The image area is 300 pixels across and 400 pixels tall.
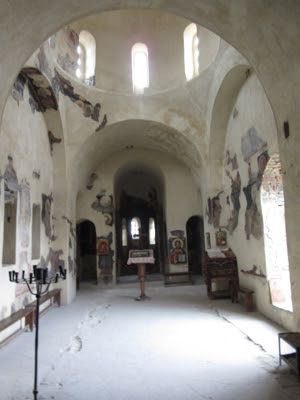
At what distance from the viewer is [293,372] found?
4.33 m

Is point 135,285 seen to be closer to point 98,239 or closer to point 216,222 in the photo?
point 98,239

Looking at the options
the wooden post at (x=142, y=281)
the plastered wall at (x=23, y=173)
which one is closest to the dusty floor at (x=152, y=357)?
the plastered wall at (x=23, y=173)

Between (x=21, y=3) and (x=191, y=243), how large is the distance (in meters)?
16.5

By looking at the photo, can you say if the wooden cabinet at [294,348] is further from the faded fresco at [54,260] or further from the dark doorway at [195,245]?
the dark doorway at [195,245]

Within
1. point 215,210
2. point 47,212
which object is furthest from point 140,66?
point 47,212

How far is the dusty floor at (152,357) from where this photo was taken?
157 inches

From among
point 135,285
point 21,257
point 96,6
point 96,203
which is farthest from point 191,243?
point 96,6

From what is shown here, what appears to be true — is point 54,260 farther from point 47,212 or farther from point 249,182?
point 249,182

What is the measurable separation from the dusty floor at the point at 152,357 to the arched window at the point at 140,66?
9048mm

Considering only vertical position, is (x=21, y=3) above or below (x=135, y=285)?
above

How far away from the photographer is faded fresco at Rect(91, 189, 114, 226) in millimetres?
13922

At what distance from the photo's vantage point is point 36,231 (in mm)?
9219

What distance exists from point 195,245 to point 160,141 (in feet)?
26.8

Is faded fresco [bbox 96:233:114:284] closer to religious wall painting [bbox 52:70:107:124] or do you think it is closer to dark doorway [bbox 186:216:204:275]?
religious wall painting [bbox 52:70:107:124]
